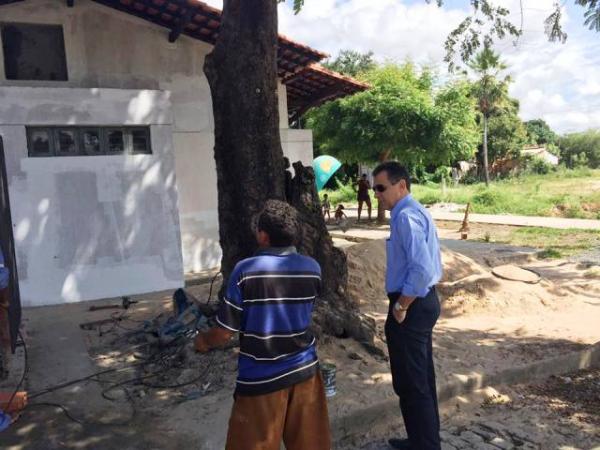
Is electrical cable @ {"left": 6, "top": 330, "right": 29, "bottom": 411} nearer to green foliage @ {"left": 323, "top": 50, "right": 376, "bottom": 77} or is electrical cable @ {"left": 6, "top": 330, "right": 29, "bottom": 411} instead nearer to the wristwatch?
the wristwatch

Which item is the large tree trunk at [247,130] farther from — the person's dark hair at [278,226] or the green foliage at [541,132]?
the green foliage at [541,132]

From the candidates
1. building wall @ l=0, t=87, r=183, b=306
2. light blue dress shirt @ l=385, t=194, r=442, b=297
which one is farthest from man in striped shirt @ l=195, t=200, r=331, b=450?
building wall @ l=0, t=87, r=183, b=306

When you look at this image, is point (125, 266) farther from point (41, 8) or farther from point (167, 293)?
point (41, 8)

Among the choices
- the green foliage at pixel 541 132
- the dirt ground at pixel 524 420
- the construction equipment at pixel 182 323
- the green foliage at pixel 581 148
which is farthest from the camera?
the green foliage at pixel 541 132

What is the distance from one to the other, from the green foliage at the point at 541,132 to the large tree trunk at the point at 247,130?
62.5 m

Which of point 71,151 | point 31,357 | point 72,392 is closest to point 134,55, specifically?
point 71,151

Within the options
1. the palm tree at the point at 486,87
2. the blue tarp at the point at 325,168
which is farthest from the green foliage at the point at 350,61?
the blue tarp at the point at 325,168

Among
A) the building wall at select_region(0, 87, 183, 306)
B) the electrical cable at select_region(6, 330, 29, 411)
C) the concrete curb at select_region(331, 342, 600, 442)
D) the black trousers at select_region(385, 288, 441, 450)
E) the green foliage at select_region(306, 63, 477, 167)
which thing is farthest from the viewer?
the green foliage at select_region(306, 63, 477, 167)

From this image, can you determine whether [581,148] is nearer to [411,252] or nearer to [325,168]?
[325,168]

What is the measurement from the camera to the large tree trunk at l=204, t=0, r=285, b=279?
530cm

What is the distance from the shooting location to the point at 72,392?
472 centimetres

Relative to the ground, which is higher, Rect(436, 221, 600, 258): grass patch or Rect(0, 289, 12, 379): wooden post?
Rect(0, 289, 12, 379): wooden post

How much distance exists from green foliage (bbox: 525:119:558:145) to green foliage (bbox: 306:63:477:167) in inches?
1968

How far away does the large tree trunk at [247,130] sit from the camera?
17.4ft
